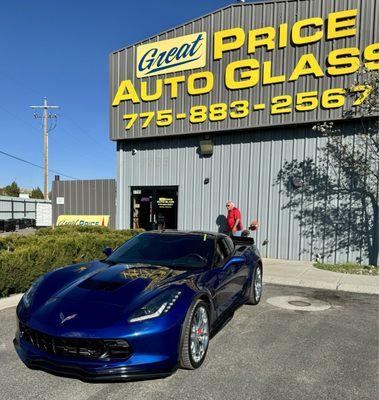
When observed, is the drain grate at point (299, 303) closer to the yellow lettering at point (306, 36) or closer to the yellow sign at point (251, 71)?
the yellow sign at point (251, 71)

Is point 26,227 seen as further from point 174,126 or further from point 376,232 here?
point 376,232

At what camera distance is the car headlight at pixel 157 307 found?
3.37 m

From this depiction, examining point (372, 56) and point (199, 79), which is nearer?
point (372, 56)

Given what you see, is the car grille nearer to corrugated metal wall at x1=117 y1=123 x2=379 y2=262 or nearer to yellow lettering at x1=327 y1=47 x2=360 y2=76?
corrugated metal wall at x1=117 y1=123 x2=379 y2=262

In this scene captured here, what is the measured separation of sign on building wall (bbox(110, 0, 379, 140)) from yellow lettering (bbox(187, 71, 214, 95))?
3 centimetres

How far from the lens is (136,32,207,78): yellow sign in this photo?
495 inches

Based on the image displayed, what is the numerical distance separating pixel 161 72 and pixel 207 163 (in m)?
3.53

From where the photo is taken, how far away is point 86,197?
15.9 metres

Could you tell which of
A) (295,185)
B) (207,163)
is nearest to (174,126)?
(207,163)

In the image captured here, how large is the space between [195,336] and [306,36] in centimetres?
977

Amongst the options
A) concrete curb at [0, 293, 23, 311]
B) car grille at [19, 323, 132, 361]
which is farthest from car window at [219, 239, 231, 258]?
concrete curb at [0, 293, 23, 311]

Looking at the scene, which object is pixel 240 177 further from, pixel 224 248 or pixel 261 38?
pixel 224 248

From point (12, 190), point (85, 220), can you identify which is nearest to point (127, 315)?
point (85, 220)

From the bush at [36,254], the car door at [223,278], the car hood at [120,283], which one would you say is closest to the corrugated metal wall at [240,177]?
the bush at [36,254]
